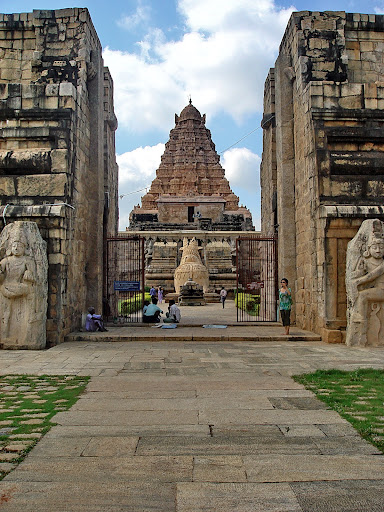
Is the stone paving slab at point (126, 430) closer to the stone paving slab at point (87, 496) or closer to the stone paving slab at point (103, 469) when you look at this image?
the stone paving slab at point (103, 469)

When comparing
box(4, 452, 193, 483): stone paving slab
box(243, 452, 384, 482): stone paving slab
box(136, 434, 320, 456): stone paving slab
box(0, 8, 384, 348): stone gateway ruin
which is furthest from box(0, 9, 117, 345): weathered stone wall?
box(243, 452, 384, 482): stone paving slab

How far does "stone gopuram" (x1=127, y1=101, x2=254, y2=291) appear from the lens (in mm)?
28717

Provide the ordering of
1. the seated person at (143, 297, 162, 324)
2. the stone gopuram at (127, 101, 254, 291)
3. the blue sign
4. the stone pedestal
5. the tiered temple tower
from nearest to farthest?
the blue sign, the seated person at (143, 297, 162, 324), the stone pedestal, the stone gopuram at (127, 101, 254, 291), the tiered temple tower

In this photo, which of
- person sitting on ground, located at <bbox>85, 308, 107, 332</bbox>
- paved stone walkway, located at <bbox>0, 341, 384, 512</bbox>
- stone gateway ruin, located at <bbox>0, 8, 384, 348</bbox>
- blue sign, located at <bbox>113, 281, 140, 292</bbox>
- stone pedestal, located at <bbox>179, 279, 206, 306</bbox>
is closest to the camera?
paved stone walkway, located at <bbox>0, 341, 384, 512</bbox>

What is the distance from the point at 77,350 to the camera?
7531 millimetres

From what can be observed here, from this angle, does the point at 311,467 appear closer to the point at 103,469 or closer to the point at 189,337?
the point at 103,469

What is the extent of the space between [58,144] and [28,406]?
5843mm

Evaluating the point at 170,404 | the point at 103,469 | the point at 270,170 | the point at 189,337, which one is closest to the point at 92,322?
the point at 189,337

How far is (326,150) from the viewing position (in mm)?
8750

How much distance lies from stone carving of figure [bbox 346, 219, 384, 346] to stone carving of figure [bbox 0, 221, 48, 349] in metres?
5.12

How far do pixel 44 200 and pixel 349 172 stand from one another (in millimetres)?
5665

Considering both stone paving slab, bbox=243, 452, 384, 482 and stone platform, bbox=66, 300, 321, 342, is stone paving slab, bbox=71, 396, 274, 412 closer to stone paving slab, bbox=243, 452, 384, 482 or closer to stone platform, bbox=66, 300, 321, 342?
stone paving slab, bbox=243, 452, 384, 482

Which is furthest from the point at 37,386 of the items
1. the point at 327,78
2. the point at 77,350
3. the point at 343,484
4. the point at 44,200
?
the point at 327,78

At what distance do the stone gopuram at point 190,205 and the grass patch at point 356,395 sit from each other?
2238 cm
